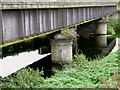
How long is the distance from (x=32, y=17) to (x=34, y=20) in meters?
0.30

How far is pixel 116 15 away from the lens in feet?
166

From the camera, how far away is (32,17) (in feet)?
46.6

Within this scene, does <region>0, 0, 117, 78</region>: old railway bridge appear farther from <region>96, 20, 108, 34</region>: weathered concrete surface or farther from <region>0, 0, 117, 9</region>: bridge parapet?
<region>96, 20, 108, 34</region>: weathered concrete surface

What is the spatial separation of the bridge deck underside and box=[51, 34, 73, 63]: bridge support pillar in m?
1.34

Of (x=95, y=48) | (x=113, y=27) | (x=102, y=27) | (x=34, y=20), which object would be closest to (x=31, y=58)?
(x=34, y=20)

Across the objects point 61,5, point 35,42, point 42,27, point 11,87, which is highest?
point 61,5

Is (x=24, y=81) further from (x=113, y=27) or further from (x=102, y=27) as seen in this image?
(x=113, y=27)

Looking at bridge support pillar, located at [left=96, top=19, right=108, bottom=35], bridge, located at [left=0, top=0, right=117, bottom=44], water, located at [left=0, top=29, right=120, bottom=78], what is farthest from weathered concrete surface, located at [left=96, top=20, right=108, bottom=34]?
bridge, located at [left=0, top=0, right=117, bottom=44]

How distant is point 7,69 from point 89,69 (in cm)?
1045

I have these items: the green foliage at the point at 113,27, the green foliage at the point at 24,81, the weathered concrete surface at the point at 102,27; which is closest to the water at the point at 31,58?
the green foliage at the point at 24,81

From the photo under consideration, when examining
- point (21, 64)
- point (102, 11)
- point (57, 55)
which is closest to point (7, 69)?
point (21, 64)

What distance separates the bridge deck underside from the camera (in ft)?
38.1

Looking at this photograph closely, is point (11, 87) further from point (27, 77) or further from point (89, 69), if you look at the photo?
point (89, 69)

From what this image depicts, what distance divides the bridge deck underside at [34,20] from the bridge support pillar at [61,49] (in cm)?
134
